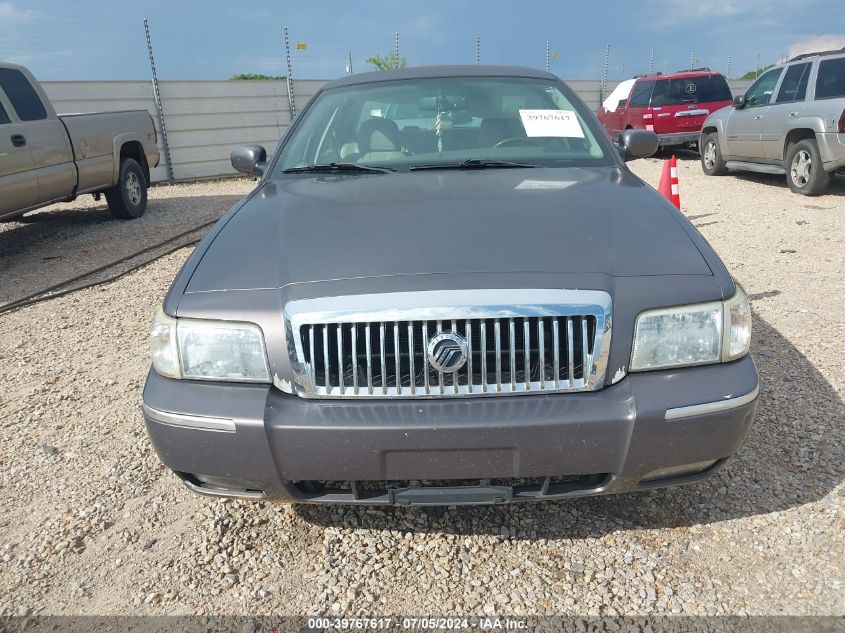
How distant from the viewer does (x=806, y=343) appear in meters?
3.79

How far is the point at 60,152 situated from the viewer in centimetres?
694

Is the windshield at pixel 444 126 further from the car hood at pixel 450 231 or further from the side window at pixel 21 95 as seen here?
the side window at pixel 21 95

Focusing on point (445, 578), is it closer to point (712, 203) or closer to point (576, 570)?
point (576, 570)

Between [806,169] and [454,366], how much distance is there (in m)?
8.51

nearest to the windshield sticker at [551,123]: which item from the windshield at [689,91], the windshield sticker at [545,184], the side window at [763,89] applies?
the windshield sticker at [545,184]

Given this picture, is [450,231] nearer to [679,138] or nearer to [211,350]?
[211,350]

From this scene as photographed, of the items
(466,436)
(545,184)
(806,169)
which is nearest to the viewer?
(466,436)

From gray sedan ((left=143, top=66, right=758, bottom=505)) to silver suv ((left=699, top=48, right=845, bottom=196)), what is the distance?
7.19 m

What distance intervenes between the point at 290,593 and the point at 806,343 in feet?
10.9

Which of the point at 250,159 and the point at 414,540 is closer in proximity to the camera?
the point at 414,540

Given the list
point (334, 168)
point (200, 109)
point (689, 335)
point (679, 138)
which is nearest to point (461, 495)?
point (689, 335)

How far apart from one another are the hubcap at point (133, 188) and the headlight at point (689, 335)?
830 centimetres

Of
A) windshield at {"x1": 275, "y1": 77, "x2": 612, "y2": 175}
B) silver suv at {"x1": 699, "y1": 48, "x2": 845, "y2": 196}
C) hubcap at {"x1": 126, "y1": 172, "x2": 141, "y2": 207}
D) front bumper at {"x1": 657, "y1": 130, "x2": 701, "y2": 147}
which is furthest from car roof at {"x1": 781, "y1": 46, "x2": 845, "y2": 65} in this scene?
hubcap at {"x1": 126, "y1": 172, "x2": 141, "y2": 207}

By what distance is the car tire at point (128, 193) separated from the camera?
835 centimetres
